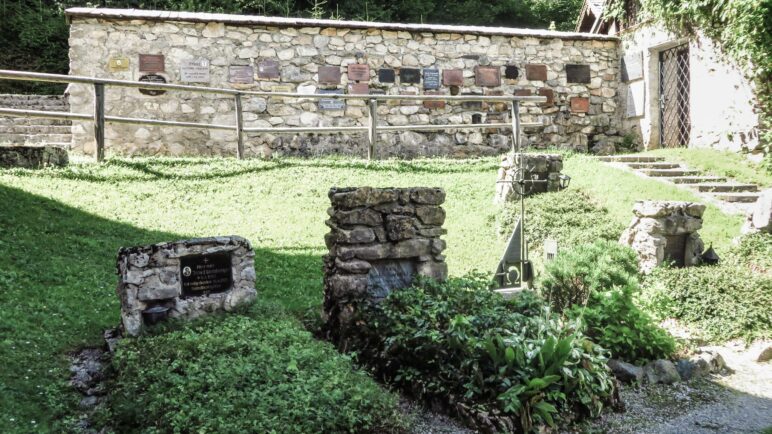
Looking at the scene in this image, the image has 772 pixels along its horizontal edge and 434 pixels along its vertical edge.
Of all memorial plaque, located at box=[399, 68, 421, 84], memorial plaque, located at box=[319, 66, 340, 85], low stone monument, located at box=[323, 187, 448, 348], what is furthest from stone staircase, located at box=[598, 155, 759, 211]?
low stone monument, located at box=[323, 187, 448, 348]

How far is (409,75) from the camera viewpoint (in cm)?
1349

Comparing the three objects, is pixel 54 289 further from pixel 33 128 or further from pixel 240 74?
pixel 33 128

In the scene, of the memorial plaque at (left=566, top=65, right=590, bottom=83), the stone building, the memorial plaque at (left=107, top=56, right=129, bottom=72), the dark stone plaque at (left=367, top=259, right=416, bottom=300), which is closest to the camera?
the dark stone plaque at (left=367, top=259, right=416, bottom=300)

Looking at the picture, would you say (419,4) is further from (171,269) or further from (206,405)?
(206,405)

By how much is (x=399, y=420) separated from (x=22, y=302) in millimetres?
3456

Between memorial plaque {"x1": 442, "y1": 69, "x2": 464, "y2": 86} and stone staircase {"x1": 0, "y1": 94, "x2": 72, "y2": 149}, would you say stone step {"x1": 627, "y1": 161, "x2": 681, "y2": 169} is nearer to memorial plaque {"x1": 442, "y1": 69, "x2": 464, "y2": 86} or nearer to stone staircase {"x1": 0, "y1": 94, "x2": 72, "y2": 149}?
memorial plaque {"x1": 442, "y1": 69, "x2": 464, "y2": 86}

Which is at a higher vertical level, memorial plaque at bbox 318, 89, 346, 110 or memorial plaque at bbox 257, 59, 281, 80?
memorial plaque at bbox 257, 59, 281, 80

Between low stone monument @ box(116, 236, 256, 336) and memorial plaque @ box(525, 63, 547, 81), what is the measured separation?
32.3 feet

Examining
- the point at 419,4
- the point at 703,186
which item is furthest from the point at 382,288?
the point at 419,4

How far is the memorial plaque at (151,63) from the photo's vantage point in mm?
12062

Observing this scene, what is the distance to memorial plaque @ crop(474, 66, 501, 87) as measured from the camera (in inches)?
545

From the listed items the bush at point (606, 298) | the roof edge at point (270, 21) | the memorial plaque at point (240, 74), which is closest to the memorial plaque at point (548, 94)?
the roof edge at point (270, 21)

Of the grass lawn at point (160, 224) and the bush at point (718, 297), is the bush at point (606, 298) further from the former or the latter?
the grass lawn at point (160, 224)

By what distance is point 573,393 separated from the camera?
15.2 ft
